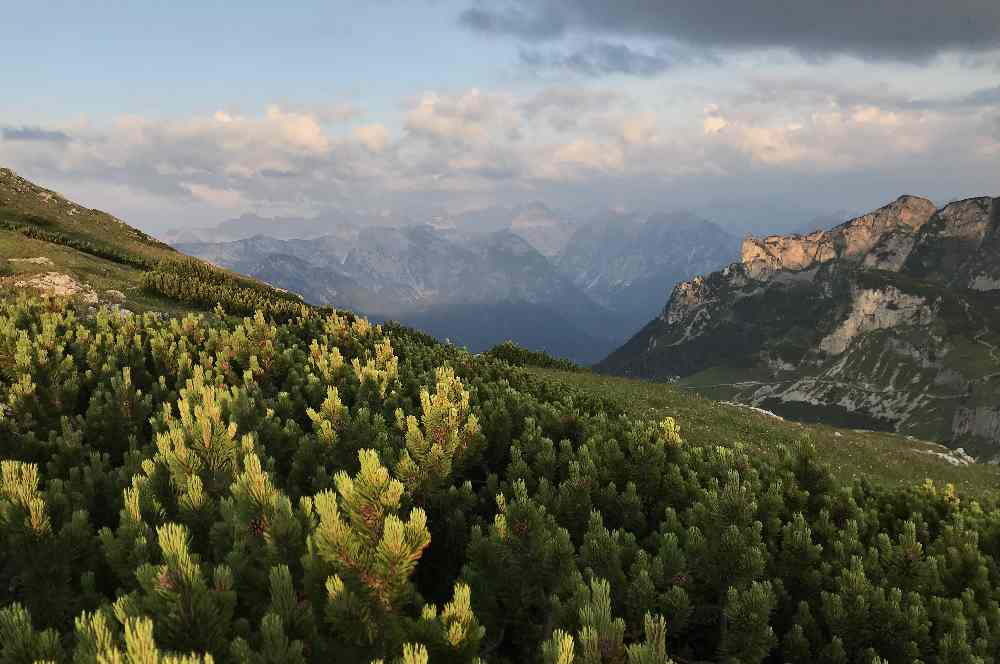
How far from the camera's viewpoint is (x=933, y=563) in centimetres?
748

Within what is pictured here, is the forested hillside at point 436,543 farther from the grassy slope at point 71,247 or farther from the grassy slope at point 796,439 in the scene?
the grassy slope at point 71,247

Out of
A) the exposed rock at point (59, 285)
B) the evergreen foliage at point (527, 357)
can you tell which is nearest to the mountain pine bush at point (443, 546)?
the exposed rock at point (59, 285)

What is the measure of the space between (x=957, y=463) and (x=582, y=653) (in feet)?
129

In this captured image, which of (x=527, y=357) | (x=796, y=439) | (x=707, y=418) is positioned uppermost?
(x=527, y=357)

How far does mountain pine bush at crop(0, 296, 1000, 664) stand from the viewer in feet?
14.7

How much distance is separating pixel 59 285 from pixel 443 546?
108ft

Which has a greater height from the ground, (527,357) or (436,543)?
(527,357)

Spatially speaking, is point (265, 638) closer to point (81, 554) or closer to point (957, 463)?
point (81, 554)

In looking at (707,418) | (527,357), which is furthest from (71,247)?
(707,418)

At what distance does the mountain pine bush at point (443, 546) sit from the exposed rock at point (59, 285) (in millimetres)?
21386

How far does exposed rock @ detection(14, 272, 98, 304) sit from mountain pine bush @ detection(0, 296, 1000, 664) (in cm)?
2139

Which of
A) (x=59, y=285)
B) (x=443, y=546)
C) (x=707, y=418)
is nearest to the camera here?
(x=443, y=546)

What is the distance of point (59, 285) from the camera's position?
99.2 feet

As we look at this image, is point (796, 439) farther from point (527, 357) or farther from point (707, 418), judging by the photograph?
point (527, 357)
